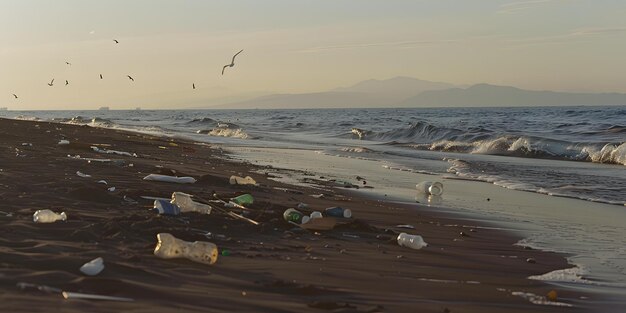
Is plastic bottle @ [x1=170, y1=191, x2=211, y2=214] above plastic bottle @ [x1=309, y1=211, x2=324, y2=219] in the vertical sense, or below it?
above

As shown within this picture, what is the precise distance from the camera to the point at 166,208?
5.92m

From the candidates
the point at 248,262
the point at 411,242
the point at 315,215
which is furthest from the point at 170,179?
the point at 248,262

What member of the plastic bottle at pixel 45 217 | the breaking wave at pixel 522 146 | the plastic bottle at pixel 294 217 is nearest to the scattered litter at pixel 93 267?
the plastic bottle at pixel 45 217

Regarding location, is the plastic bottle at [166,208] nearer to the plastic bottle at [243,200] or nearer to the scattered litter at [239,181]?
the plastic bottle at [243,200]

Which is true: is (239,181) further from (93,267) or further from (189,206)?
(93,267)

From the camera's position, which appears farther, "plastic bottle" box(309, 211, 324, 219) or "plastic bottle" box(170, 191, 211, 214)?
"plastic bottle" box(309, 211, 324, 219)

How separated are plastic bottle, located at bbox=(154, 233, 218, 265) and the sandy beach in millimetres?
76

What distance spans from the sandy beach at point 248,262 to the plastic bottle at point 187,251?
0.08 meters

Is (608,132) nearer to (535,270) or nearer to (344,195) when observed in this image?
(344,195)

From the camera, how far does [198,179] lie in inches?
360

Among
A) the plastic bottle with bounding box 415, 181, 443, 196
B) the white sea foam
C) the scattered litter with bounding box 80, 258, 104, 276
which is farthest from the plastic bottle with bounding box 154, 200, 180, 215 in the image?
the white sea foam

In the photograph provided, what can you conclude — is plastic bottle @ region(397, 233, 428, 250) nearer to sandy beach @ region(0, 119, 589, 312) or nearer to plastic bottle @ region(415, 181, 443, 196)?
sandy beach @ region(0, 119, 589, 312)

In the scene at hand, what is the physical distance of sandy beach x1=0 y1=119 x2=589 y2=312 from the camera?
3.50 m

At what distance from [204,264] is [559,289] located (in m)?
2.59
